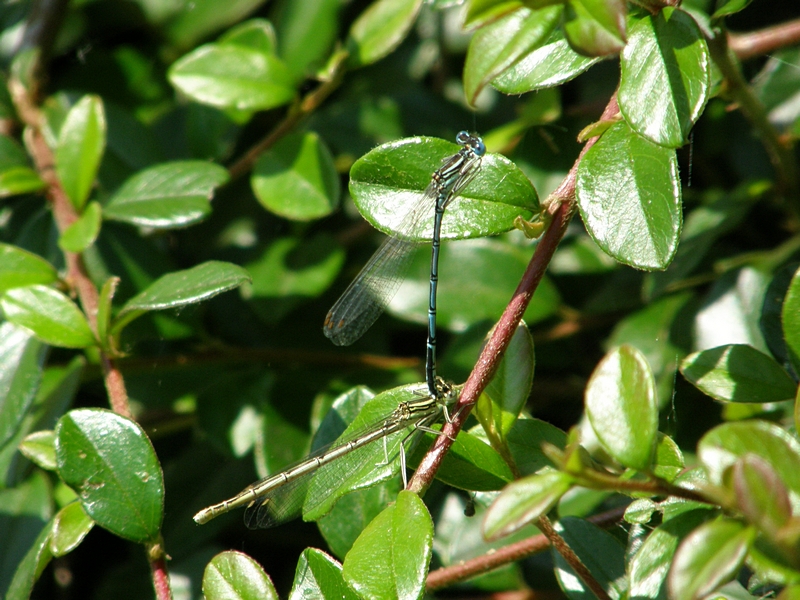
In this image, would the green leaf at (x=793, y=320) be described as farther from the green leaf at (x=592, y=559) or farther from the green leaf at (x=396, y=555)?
the green leaf at (x=396, y=555)

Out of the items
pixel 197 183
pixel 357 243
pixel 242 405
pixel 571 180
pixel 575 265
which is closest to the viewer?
pixel 571 180

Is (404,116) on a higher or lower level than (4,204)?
higher

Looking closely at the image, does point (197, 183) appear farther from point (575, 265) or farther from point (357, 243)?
point (575, 265)

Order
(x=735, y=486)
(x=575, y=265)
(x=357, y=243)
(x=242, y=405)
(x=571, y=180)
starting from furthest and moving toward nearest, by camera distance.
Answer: (x=357, y=243), (x=575, y=265), (x=242, y=405), (x=571, y=180), (x=735, y=486)

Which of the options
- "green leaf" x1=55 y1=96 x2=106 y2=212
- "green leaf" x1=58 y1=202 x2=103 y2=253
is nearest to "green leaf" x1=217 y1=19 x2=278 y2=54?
"green leaf" x1=55 y1=96 x2=106 y2=212

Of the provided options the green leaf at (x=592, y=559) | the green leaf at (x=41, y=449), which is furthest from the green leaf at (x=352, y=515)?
the green leaf at (x=41, y=449)

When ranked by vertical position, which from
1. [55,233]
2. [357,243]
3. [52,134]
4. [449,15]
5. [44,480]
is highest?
[449,15]

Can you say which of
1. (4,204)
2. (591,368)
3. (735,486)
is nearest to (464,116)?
(591,368)
